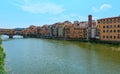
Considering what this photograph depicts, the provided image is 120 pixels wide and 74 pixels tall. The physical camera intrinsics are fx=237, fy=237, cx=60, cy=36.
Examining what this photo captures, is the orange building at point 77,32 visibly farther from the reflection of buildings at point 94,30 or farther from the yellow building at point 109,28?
the yellow building at point 109,28

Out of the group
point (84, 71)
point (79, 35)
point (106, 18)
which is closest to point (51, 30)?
point (79, 35)

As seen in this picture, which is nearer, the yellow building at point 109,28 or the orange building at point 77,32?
the yellow building at point 109,28

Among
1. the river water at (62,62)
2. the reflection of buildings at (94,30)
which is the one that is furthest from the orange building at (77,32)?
the river water at (62,62)

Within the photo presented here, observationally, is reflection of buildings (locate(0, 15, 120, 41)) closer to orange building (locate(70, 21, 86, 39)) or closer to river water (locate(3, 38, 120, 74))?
orange building (locate(70, 21, 86, 39))

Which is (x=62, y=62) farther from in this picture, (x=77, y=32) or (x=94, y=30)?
(x=77, y=32)

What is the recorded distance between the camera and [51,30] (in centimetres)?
13238

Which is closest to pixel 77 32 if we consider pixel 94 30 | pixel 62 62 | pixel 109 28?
pixel 94 30

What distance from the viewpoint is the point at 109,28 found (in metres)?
67.4

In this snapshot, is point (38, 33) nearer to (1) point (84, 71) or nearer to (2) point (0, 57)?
(1) point (84, 71)

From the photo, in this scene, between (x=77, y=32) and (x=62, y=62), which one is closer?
(x=62, y=62)

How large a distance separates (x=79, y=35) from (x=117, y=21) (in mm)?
28216

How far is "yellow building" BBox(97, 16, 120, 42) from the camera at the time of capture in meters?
64.8

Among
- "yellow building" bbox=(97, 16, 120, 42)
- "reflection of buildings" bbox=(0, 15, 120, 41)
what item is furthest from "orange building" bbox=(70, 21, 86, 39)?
"yellow building" bbox=(97, 16, 120, 42)

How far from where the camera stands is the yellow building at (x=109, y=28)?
212 ft
